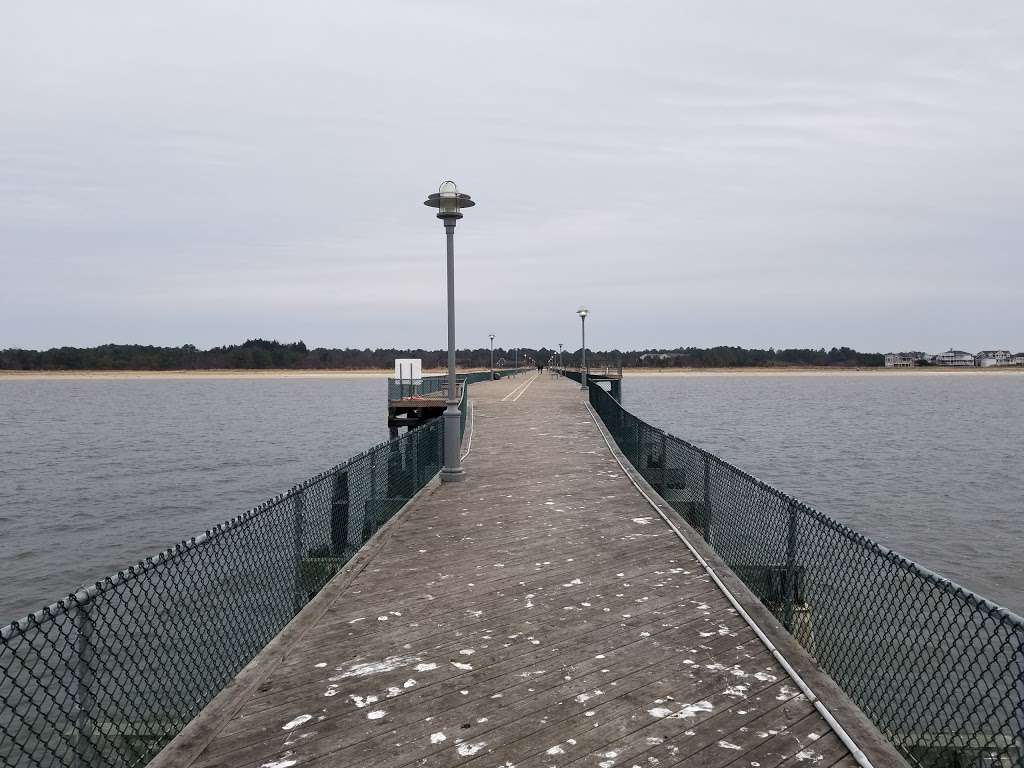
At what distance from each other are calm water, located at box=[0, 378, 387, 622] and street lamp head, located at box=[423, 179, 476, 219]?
1240 centimetres

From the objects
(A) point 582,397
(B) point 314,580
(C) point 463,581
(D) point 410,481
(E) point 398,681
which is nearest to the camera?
(E) point 398,681

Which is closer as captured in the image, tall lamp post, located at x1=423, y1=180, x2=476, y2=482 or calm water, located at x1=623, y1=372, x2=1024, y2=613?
tall lamp post, located at x1=423, y1=180, x2=476, y2=482

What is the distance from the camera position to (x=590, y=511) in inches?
378

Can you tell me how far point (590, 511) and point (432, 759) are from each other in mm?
5967

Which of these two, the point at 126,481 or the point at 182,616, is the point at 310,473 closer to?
the point at 126,481

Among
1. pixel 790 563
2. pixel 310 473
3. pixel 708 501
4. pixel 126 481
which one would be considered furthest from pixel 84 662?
pixel 126 481

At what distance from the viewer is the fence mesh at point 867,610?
4.31 metres

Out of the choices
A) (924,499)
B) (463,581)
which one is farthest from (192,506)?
(924,499)

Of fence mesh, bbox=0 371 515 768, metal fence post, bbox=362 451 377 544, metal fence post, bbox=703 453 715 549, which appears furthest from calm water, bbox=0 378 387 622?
metal fence post, bbox=703 453 715 549

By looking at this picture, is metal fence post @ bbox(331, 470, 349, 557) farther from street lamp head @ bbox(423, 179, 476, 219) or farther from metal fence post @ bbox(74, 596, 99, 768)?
street lamp head @ bbox(423, 179, 476, 219)

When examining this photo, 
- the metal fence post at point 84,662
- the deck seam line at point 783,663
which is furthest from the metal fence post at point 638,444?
the metal fence post at point 84,662

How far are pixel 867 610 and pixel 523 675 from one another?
4014mm

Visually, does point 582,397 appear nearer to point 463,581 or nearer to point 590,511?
point 590,511

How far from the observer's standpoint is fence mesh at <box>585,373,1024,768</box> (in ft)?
14.1
